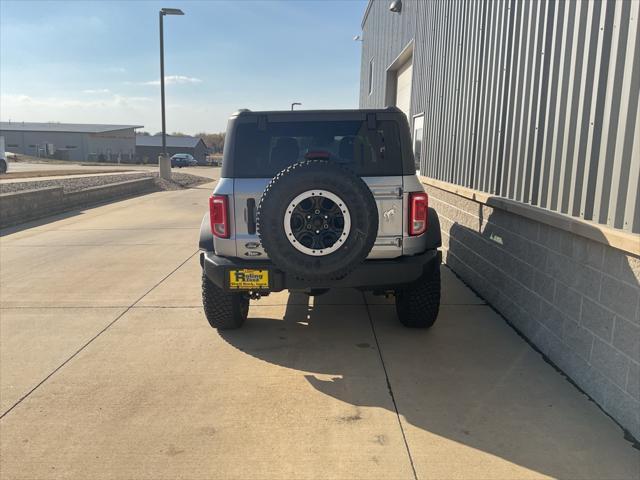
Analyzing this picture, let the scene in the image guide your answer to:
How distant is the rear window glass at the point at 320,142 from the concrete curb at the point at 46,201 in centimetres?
872

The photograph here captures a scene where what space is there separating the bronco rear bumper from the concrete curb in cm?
867

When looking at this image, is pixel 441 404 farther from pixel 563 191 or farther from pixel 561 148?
pixel 561 148

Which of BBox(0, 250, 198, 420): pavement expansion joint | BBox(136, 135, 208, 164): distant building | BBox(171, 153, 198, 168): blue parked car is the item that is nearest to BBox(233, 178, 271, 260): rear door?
BBox(0, 250, 198, 420): pavement expansion joint

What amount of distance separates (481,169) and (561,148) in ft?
6.50

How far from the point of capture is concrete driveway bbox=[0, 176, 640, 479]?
2.74 meters

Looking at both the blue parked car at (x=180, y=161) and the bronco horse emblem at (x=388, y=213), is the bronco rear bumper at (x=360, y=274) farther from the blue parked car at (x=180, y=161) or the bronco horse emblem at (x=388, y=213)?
the blue parked car at (x=180, y=161)

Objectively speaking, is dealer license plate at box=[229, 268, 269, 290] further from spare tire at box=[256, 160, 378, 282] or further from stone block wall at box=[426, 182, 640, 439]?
stone block wall at box=[426, 182, 640, 439]

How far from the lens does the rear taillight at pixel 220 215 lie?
12.8 feet

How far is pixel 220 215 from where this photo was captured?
12.9 feet

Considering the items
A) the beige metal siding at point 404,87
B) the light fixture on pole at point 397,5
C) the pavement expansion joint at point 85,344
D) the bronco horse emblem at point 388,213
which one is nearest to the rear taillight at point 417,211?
the bronco horse emblem at point 388,213

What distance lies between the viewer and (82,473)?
2.65 meters

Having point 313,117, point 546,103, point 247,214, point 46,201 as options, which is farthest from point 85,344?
point 46,201

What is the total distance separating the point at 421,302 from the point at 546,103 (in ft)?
6.67

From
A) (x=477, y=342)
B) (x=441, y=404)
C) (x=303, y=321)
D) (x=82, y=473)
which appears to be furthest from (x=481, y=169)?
(x=82, y=473)
